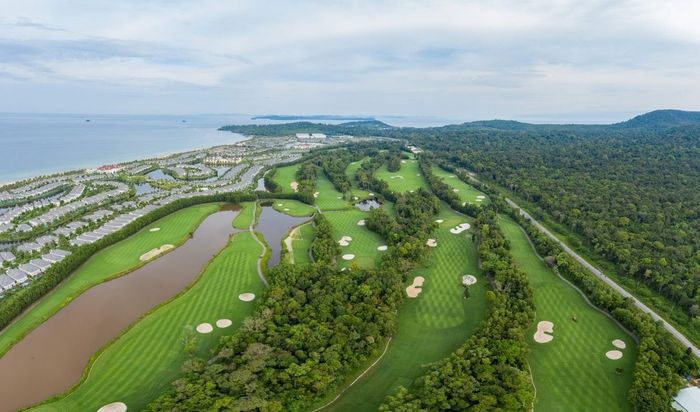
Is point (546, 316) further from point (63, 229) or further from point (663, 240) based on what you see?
point (63, 229)

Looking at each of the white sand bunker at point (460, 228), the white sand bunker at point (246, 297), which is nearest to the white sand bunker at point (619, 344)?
the white sand bunker at point (460, 228)

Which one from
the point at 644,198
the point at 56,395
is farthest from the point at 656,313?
the point at 56,395

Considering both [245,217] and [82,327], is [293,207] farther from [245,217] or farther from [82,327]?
[82,327]

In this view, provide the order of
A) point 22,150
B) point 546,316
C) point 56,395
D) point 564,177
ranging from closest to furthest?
point 56,395, point 546,316, point 564,177, point 22,150

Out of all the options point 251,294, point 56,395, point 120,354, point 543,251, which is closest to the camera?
point 56,395

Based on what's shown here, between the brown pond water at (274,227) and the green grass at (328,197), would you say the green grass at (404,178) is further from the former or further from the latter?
the brown pond water at (274,227)

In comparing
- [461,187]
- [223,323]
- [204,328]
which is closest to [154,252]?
[204,328]

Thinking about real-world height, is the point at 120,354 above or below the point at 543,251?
below
